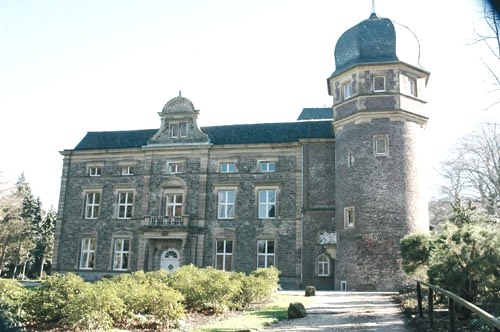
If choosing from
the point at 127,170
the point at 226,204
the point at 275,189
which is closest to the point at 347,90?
the point at 275,189

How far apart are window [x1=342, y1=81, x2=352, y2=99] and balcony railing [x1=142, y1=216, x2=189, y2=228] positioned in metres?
12.3

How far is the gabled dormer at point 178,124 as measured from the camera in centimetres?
3278

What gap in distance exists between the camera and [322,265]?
91.8 feet

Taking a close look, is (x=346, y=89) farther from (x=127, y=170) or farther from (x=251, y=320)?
(x=251, y=320)

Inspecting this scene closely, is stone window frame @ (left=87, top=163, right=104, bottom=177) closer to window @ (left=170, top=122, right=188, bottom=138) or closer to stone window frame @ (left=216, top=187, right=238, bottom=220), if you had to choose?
window @ (left=170, top=122, right=188, bottom=138)

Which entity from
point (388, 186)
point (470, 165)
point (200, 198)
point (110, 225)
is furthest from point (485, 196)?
point (110, 225)

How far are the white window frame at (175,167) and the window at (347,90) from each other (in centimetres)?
1173

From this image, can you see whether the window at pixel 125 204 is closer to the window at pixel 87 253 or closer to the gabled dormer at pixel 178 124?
the window at pixel 87 253

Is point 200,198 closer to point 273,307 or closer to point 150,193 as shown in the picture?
point 150,193

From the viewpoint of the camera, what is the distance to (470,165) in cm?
3412

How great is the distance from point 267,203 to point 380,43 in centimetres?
1170

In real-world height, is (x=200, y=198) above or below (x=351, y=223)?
above

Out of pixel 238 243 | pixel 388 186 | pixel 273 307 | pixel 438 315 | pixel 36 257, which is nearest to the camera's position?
pixel 438 315

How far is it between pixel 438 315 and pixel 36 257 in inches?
1867
